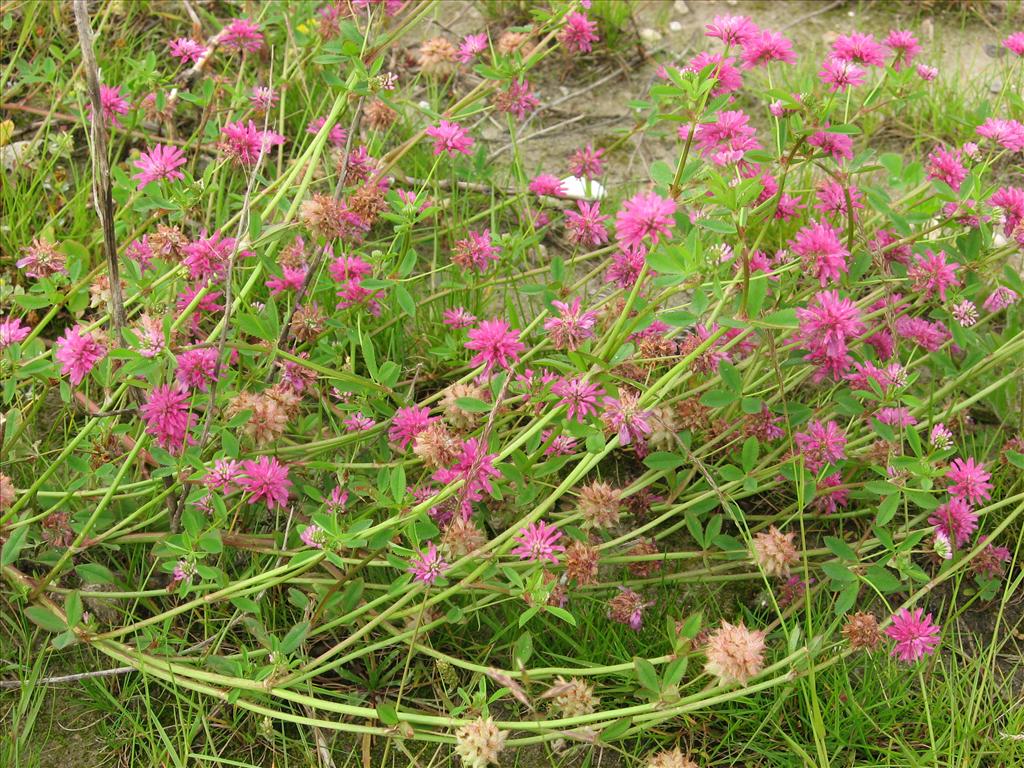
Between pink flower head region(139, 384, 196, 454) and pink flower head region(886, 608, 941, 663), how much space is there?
1.39 metres

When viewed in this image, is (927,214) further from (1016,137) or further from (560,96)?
(560,96)

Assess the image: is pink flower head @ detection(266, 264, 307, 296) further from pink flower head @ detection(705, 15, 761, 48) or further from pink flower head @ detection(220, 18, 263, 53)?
pink flower head @ detection(705, 15, 761, 48)

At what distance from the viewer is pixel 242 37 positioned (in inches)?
105

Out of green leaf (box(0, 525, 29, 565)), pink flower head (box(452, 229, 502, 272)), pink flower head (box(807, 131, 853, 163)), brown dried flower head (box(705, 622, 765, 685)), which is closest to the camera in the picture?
brown dried flower head (box(705, 622, 765, 685))

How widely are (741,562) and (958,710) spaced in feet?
1.69

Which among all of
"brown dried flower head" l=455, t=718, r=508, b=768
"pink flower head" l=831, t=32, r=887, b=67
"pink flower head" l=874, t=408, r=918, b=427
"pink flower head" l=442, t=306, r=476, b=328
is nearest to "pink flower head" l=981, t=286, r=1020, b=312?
Result: "pink flower head" l=874, t=408, r=918, b=427

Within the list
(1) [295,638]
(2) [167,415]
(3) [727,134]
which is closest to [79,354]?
(2) [167,415]

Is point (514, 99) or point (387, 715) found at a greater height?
point (514, 99)

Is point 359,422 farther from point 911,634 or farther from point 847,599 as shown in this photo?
point 911,634

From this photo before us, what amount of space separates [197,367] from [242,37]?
1133 mm

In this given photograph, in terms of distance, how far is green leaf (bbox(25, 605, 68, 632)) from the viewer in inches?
74.2

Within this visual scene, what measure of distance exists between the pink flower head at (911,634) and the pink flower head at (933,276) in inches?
26.2

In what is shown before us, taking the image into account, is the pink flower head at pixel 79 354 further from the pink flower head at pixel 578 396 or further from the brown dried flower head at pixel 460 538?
the pink flower head at pixel 578 396

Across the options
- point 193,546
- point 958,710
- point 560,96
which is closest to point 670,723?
point 958,710
